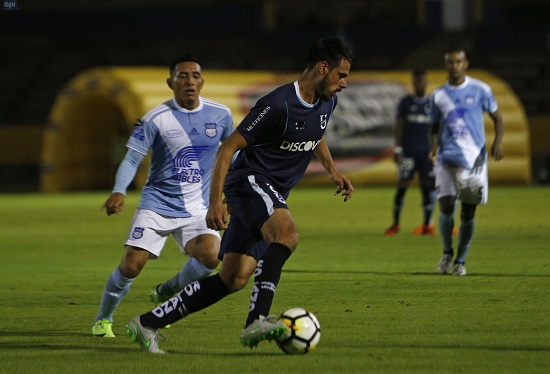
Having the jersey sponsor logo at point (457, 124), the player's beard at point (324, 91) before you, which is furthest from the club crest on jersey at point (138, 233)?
the jersey sponsor logo at point (457, 124)

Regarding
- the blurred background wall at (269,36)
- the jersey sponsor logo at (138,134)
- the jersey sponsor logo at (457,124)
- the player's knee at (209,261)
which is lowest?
the player's knee at (209,261)

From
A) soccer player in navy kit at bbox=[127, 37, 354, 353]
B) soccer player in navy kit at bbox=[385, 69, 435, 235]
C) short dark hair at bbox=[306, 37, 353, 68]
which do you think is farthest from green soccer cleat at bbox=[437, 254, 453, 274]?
soccer player in navy kit at bbox=[385, 69, 435, 235]

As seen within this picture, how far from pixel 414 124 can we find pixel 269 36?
53.8 feet

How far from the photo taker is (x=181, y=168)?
7.71 meters

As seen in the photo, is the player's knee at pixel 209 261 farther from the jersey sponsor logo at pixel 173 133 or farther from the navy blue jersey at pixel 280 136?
the navy blue jersey at pixel 280 136

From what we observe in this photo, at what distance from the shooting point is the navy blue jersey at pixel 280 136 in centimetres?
627

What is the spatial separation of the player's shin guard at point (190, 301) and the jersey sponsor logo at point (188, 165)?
1444 mm

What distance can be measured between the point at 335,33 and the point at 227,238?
82.8 ft

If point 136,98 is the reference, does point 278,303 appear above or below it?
below

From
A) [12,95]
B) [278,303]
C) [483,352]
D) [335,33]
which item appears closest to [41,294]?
[278,303]

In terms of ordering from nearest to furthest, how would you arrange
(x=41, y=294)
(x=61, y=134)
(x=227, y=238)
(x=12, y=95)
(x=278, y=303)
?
(x=227, y=238), (x=278, y=303), (x=41, y=294), (x=61, y=134), (x=12, y=95)

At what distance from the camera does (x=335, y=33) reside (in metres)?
31.2

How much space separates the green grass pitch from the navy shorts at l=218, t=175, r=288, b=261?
1.90 feet

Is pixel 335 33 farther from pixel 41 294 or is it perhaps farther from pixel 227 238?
pixel 227 238
